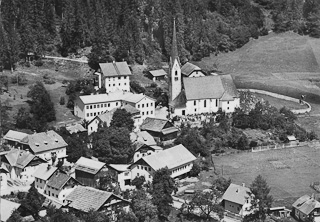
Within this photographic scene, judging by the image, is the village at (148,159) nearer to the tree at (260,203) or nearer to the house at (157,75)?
the tree at (260,203)

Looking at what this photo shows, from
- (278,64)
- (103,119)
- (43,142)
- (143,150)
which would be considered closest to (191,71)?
(103,119)

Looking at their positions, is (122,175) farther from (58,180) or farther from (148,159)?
Result: (58,180)

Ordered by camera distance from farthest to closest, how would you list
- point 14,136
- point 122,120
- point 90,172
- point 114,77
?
point 114,77, point 122,120, point 14,136, point 90,172

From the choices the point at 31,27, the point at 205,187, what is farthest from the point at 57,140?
the point at 31,27

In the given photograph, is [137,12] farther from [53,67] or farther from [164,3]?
[53,67]

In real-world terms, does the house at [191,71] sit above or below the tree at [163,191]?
above

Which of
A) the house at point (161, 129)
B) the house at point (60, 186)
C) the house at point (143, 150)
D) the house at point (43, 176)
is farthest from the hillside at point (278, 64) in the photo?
the house at point (60, 186)
